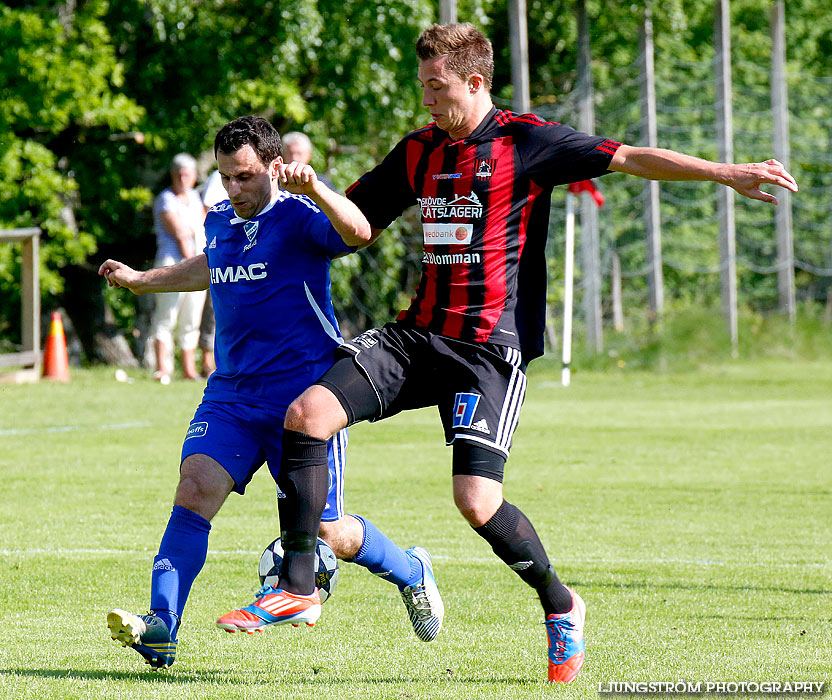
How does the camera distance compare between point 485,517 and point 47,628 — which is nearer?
point 485,517

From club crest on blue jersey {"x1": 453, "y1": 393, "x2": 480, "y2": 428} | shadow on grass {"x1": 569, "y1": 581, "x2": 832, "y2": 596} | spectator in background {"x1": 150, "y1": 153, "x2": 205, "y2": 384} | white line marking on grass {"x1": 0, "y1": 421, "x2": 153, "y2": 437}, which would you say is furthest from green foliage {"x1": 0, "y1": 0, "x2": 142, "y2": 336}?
club crest on blue jersey {"x1": 453, "y1": 393, "x2": 480, "y2": 428}

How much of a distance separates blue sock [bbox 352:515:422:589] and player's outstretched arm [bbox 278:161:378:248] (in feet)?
3.63

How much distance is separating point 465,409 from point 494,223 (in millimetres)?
713

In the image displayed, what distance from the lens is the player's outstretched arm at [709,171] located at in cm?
475

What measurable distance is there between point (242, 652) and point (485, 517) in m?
1.08

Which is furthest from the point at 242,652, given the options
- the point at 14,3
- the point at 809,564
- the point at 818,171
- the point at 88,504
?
the point at 818,171

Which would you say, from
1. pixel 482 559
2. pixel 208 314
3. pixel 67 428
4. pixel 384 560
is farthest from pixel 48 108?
pixel 384 560

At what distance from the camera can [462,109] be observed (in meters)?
5.07

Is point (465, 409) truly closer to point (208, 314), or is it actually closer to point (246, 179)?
point (246, 179)

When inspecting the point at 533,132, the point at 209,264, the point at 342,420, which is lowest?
the point at 342,420

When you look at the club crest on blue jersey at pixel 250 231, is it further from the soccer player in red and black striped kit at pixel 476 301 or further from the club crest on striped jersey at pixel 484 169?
the club crest on striped jersey at pixel 484 169

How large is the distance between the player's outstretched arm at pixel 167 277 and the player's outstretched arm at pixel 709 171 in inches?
67.5

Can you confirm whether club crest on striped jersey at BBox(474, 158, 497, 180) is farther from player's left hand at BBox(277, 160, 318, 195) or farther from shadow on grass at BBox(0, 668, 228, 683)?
shadow on grass at BBox(0, 668, 228, 683)

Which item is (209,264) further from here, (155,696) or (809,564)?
(809,564)
